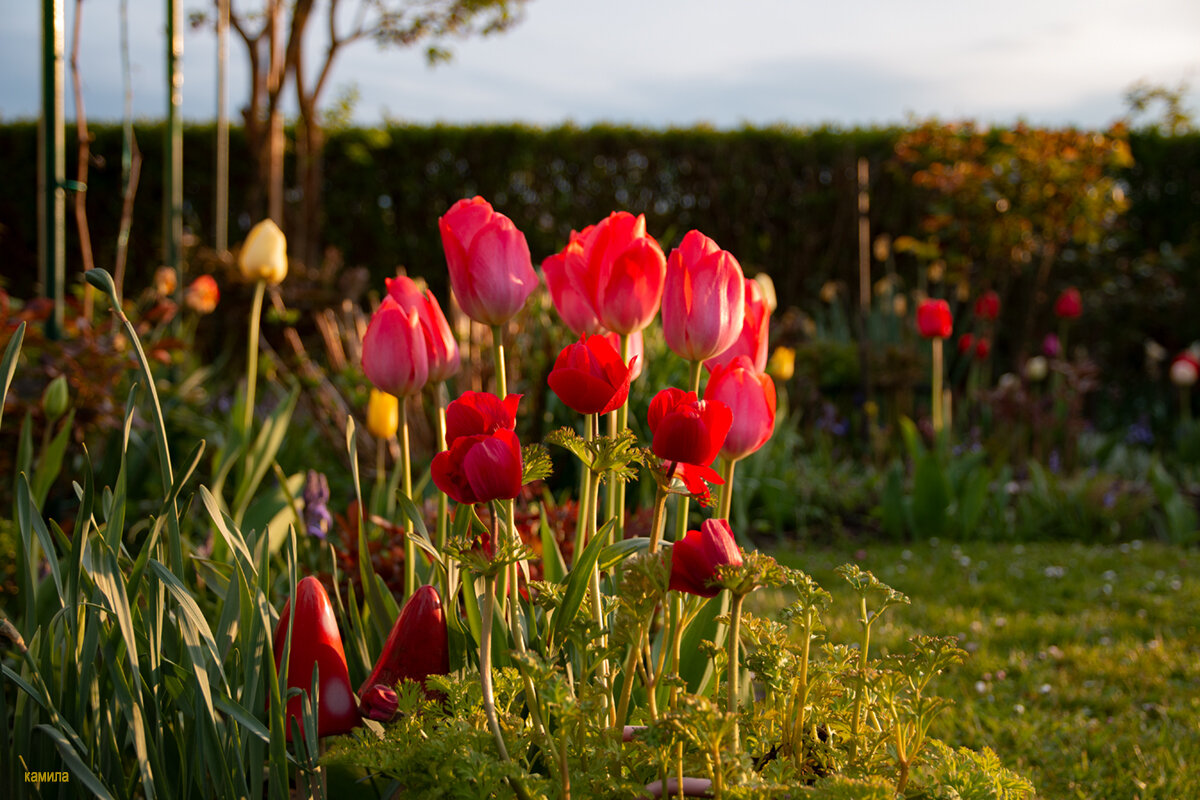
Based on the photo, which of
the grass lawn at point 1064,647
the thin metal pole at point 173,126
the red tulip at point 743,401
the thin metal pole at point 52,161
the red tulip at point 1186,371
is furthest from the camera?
the red tulip at point 1186,371

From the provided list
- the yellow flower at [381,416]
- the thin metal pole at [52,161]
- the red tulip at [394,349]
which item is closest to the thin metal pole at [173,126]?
the thin metal pole at [52,161]

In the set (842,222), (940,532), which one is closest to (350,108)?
(842,222)

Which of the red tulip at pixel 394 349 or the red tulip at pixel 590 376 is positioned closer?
the red tulip at pixel 590 376

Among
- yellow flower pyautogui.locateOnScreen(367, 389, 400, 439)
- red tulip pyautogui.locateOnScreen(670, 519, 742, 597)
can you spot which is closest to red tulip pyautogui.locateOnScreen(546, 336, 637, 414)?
red tulip pyautogui.locateOnScreen(670, 519, 742, 597)

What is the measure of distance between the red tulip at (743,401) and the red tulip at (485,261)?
29 cm

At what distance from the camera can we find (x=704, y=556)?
2.73ft

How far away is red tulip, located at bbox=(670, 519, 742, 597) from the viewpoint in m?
0.83

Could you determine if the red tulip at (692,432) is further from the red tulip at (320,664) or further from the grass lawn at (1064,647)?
the grass lawn at (1064,647)

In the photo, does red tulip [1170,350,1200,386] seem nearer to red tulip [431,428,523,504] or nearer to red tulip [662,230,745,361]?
red tulip [662,230,745,361]

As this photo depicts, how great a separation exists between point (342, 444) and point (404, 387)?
230 centimetres

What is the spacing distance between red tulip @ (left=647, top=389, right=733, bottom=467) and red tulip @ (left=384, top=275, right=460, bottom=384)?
474 mm

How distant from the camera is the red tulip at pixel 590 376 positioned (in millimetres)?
904

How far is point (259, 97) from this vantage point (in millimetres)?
7406

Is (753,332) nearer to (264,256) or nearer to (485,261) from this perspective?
(485,261)
